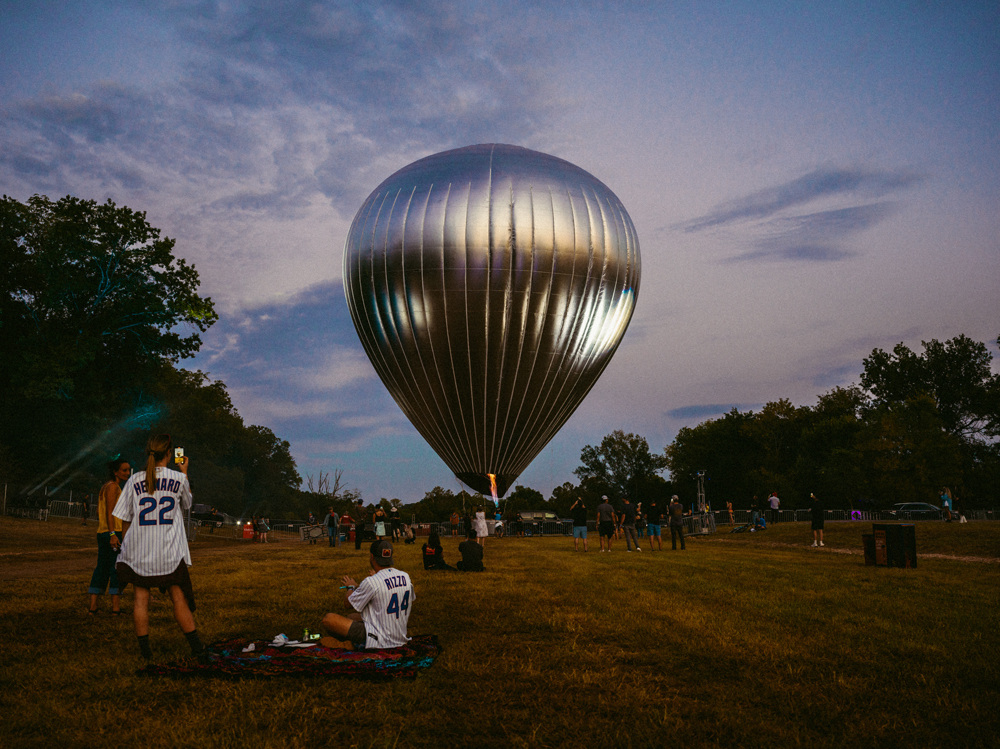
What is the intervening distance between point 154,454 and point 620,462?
11739 centimetres

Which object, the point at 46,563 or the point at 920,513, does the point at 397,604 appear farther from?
the point at 920,513

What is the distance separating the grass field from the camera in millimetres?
5301

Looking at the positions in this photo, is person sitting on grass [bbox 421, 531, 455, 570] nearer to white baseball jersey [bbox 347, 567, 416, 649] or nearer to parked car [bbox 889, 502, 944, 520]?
white baseball jersey [bbox 347, 567, 416, 649]

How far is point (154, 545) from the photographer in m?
7.42

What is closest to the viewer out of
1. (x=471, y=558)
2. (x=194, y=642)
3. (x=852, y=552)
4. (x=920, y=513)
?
(x=194, y=642)

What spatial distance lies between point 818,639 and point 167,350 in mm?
37758

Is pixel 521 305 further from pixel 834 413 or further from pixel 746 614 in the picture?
pixel 834 413

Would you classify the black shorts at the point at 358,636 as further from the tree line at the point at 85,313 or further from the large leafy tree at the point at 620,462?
the large leafy tree at the point at 620,462

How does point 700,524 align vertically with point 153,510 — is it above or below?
below

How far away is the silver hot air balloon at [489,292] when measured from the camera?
33688 millimetres

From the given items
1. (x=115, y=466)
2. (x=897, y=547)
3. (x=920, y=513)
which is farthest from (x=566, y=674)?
(x=920, y=513)

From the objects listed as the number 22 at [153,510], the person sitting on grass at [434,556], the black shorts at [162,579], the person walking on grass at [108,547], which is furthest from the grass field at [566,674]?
the person sitting on grass at [434,556]

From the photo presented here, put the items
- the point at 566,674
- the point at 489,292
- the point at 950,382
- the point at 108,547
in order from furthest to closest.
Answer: the point at 950,382, the point at 489,292, the point at 108,547, the point at 566,674

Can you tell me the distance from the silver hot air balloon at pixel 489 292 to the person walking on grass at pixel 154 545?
2650 cm
